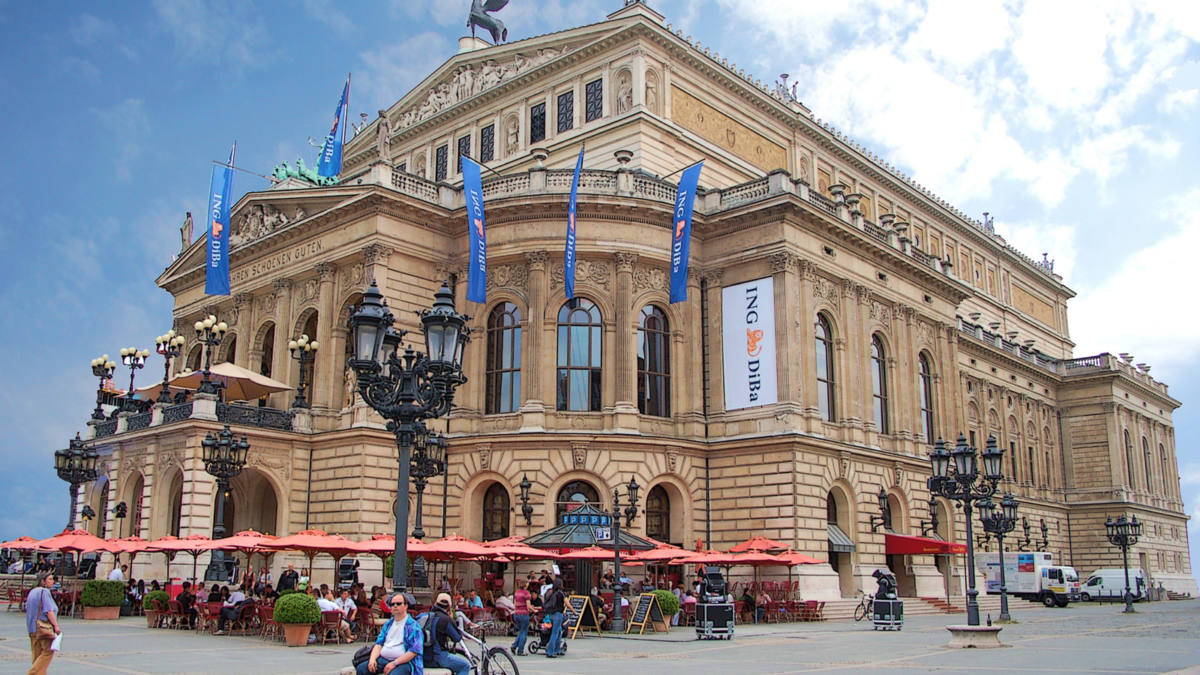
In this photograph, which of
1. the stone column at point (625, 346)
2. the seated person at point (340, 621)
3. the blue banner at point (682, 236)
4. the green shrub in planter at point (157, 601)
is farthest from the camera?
the stone column at point (625, 346)

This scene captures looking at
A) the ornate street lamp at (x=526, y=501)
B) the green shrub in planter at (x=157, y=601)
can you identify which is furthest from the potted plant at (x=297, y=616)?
the ornate street lamp at (x=526, y=501)

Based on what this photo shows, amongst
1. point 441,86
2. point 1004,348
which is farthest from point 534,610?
point 1004,348

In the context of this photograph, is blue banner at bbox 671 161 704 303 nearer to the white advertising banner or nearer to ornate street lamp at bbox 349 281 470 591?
the white advertising banner

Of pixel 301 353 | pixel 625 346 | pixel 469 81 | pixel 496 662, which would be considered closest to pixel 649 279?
pixel 625 346

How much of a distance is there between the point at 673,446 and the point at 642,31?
1864 centimetres

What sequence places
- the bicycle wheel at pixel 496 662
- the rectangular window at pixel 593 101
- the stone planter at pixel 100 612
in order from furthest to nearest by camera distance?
the rectangular window at pixel 593 101 < the stone planter at pixel 100 612 < the bicycle wheel at pixel 496 662

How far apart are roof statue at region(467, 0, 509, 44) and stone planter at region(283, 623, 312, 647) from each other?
40.1 m

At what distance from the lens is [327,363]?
39969 mm

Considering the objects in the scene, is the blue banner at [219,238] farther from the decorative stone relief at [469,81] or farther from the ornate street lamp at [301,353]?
the decorative stone relief at [469,81]

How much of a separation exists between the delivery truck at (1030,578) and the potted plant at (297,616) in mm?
37559

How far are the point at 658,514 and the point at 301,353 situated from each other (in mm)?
14029

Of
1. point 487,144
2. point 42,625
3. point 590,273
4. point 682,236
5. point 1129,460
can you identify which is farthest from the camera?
point 1129,460

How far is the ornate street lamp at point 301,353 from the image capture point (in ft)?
127

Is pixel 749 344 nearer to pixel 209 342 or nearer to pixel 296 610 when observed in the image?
pixel 209 342
